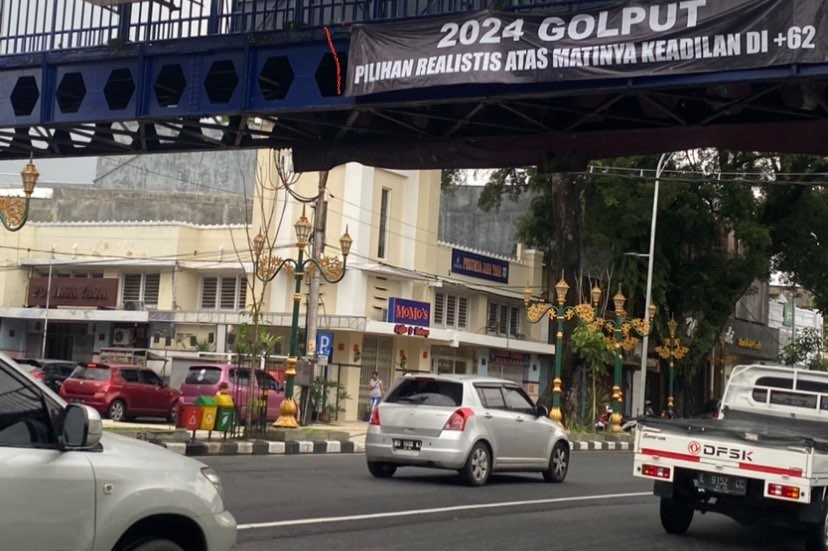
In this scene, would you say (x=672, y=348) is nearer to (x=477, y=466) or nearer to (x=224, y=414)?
(x=224, y=414)

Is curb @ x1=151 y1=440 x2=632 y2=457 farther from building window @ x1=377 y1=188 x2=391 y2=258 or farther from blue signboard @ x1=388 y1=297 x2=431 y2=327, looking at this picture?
building window @ x1=377 y1=188 x2=391 y2=258

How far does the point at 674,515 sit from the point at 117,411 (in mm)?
20857

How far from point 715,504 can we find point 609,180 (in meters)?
32.4

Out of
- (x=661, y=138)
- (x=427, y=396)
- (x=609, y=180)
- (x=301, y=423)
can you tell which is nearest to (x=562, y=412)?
(x=301, y=423)

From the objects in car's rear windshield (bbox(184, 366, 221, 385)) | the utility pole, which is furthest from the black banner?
car's rear windshield (bbox(184, 366, 221, 385))

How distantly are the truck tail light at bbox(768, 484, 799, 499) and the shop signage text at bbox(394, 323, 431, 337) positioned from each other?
27768 mm

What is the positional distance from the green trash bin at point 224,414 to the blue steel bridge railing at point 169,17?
24.2 ft

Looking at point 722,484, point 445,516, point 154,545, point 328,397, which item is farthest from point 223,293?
point 154,545

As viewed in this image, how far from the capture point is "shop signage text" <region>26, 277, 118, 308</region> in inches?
1679

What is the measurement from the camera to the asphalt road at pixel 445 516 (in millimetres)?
10992

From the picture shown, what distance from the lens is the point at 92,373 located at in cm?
3059

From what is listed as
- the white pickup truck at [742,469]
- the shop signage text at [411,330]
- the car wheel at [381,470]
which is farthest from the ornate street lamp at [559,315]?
the white pickup truck at [742,469]

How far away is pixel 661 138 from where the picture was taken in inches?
586

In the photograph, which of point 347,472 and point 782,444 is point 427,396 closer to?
point 347,472
